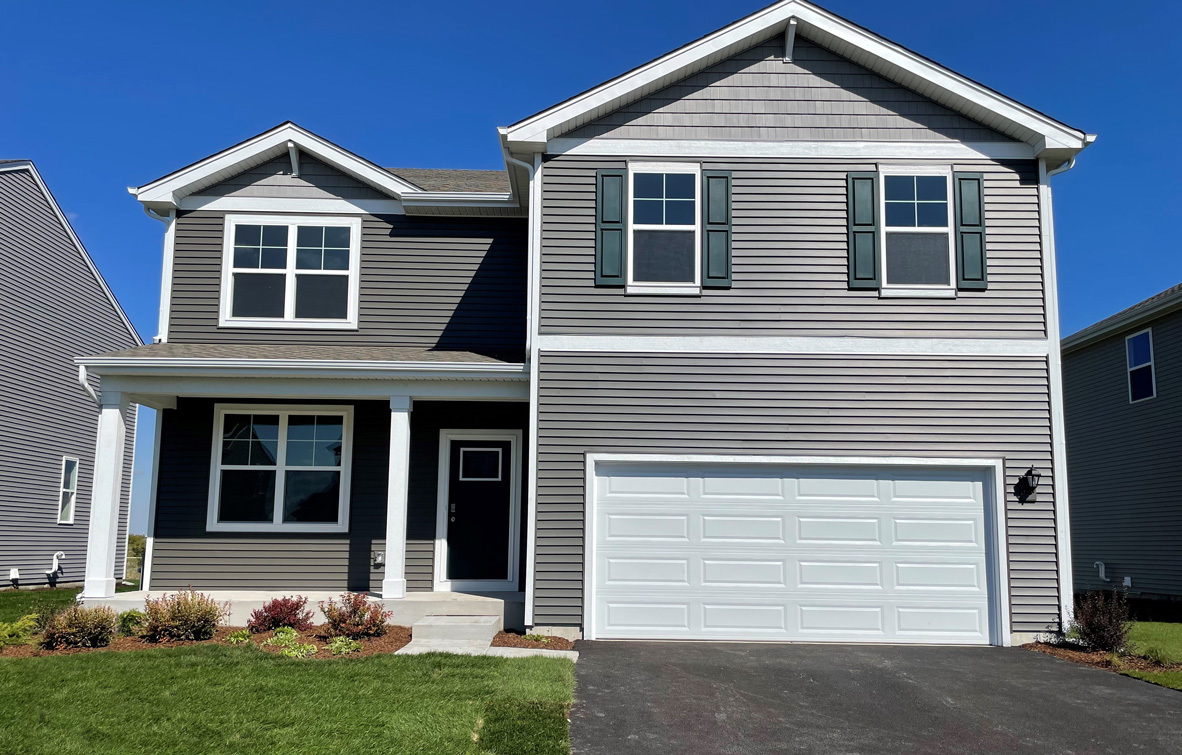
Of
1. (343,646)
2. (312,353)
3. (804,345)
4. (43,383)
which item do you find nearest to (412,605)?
(343,646)

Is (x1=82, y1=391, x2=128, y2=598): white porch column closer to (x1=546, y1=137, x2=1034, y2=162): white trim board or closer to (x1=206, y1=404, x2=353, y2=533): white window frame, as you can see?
(x1=206, y1=404, x2=353, y2=533): white window frame

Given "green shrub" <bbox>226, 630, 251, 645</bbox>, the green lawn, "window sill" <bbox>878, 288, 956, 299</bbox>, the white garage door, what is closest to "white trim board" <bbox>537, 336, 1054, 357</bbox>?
"window sill" <bbox>878, 288, 956, 299</bbox>

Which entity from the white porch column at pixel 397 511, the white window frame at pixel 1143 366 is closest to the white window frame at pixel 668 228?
the white porch column at pixel 397 511

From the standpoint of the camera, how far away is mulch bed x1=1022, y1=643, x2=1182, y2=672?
9.30 metres

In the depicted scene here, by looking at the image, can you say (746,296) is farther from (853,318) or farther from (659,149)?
(659,149)

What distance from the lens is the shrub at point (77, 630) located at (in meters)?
9.20

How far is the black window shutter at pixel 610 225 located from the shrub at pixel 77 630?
6400 mm

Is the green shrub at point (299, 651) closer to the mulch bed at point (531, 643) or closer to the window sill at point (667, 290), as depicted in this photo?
the mulch bed at point (531, 643)

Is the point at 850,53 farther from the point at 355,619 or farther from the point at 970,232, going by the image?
the point at 355,619

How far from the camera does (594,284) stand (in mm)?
11125

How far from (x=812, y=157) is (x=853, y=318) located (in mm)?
2057

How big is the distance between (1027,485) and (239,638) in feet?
28.8

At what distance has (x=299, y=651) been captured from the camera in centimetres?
897

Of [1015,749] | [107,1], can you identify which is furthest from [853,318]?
[107,1]
